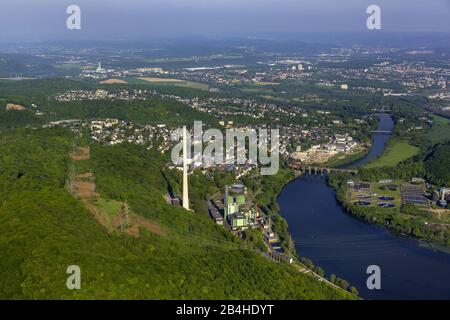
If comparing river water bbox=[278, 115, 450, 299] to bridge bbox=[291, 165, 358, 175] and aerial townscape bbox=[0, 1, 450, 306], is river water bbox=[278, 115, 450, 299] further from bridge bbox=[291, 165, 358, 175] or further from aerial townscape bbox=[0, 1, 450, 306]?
bridge bbox=[291, 165, 358, 175]

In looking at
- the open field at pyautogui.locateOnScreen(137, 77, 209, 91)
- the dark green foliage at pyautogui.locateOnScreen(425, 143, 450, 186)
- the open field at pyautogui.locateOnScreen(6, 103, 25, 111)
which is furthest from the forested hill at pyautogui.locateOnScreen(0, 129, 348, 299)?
the open field at pyautogui.locateOnScreen(137, 77, 209, 91)

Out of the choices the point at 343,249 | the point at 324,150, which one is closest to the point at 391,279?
the point at 343,249

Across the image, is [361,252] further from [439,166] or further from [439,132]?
[439,132]

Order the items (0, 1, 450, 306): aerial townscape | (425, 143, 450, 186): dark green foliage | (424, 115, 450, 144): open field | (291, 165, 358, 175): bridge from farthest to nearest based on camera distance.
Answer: (424, 115, 450, 144): open field → (291, 165, 358, 175): bridge → (425, 143, 450, 186): dark green foliage → (0, 1, 450, 306): aerial townscape

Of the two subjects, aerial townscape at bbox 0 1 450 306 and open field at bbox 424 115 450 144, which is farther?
open field at bbox 424 115 450 144

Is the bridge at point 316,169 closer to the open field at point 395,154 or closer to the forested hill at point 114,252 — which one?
the open field at point 395,154

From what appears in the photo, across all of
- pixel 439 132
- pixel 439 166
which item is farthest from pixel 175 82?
pixel 439 166
